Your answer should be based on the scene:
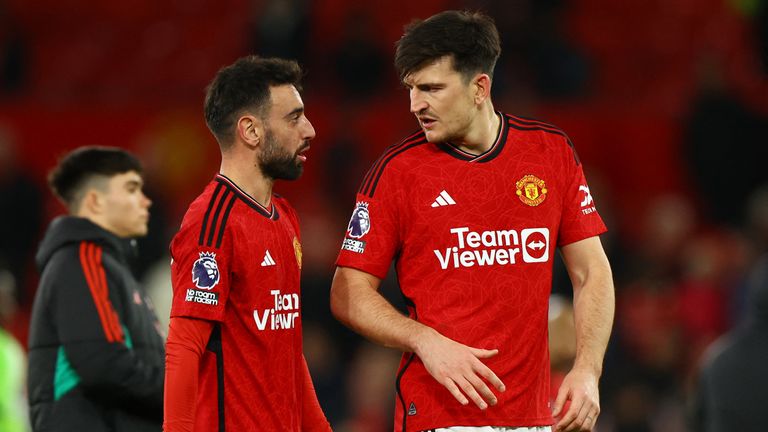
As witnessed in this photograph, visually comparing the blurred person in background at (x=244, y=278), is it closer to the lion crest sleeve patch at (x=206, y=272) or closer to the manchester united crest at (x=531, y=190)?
the lion crest sleeve patch at (x=206, y=272)

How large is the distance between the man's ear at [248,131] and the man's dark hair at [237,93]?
0.02 meters

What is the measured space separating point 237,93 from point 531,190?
115 centimetres

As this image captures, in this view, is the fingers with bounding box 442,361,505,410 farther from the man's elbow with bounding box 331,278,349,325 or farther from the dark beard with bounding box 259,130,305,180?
the dark beard with bounding box 259,130,305,180

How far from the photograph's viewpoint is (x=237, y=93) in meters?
4.80

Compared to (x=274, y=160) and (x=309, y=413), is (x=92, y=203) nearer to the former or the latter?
(x=274, y=160)

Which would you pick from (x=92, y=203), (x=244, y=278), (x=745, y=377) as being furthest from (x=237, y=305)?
(x=745, y=377)

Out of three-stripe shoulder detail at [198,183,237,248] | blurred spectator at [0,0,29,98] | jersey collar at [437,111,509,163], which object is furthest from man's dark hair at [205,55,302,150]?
blurred spectator at [0,0,29,98]

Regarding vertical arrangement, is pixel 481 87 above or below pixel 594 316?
above

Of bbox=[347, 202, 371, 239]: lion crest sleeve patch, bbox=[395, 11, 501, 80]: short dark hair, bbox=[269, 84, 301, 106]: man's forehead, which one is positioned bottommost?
bbox=[347, 202, 371, 239]: lion crest sleeve patch

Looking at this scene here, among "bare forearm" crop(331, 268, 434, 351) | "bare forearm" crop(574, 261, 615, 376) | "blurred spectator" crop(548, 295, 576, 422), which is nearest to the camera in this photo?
"bare forearm" crop(331, 268, 434, 351)

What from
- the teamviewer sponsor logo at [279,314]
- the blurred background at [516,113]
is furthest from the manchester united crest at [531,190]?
the blurred background at [516,113]

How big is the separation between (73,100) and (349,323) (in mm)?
9358

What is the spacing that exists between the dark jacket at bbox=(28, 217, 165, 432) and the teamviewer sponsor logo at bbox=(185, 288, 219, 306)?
1.12 meters

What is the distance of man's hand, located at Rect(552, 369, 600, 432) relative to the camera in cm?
454
